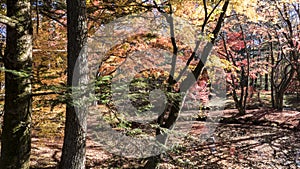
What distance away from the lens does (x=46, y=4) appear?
3463 mm

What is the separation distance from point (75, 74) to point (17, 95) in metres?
0.66

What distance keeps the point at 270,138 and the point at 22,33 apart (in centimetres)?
891

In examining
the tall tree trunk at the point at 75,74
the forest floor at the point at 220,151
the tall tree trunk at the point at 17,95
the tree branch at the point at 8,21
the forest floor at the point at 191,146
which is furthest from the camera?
the forest floor at the point at 220,151

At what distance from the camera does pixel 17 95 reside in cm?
269

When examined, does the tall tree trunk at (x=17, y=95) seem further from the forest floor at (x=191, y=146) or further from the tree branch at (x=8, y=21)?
the forest floor at (x=191, y=146)

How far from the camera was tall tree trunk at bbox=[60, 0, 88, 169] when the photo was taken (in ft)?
9.25

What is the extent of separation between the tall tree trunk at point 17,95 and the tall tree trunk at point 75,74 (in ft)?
1.44

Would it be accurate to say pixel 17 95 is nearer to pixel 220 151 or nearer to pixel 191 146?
pixel 191 146

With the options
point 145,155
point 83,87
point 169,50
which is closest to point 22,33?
point 83,87

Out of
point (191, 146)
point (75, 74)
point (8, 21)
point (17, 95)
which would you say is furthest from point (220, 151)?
point (8, 21)

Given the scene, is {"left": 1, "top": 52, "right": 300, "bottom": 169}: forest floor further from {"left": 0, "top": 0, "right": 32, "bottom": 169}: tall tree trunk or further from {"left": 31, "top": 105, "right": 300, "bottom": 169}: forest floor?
{"left": 0, "top": 0, "right": 32, "bottom": 169}: tall tree trunk

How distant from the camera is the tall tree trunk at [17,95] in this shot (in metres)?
2.66

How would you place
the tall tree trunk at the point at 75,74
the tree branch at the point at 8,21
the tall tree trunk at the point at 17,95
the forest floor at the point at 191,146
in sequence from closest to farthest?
the tree branch at the point at 8,21 < the tall tree trunk at the point at 17,95 < the tall tree trunk at the point at 75,74 < the forest floor at the point at 191,146

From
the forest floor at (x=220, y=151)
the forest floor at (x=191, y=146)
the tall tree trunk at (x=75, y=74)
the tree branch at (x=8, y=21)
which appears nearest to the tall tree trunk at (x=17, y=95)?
the tree branch at (x=8, y=21)
